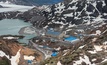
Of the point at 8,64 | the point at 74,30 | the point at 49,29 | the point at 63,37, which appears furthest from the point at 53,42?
the point at 8,64

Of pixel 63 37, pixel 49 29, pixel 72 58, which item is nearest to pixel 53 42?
pixel 63 37

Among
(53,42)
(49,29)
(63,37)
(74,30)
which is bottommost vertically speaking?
(53,42)

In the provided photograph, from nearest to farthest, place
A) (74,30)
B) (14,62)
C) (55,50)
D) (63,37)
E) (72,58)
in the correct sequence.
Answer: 1. (14,62)
2. (72,58)
3. (55,50)
4. (63,37)
5. (74,30)

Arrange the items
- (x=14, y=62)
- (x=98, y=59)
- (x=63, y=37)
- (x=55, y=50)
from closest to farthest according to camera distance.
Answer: (x=14, y=62), (x=98, y=59), (x=55, y=50), (x=63, y=37)

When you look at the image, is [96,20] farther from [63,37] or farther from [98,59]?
[98,59]

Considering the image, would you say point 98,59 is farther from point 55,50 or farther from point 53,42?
point 53,42

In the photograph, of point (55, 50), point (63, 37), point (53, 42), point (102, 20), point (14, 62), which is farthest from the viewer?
point (102, 20)

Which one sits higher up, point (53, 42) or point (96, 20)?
point (96, 20)

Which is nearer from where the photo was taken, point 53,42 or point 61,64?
point 61,64

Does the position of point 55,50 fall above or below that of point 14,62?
above
